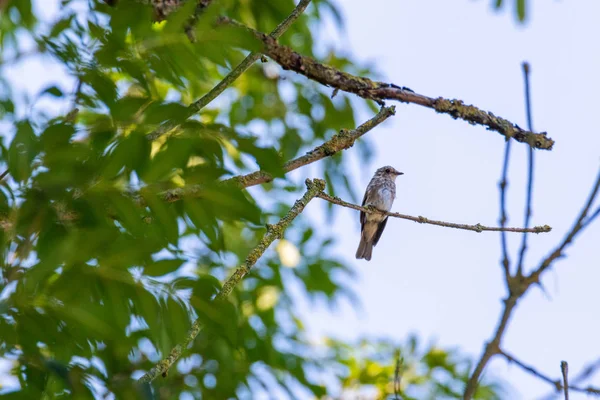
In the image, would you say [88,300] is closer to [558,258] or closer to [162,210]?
[162,210]

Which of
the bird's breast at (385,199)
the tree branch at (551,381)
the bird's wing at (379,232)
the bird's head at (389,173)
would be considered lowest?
the tree branch at (551,381)

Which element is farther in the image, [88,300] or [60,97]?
[60,97]

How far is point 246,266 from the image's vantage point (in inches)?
109

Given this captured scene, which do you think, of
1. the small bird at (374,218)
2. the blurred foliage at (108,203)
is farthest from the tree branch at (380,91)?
the small bird at (374,218)

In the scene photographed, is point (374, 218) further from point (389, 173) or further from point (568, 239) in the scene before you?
point (568, 239)

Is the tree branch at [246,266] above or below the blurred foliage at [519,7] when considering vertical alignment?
below

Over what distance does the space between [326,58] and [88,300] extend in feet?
15.5

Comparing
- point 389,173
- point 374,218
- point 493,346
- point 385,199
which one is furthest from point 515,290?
point 389,173

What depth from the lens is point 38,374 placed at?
180 cm

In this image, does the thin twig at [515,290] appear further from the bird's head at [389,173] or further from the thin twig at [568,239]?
the bird's head at [389,173]

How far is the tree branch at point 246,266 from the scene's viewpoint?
214 cm

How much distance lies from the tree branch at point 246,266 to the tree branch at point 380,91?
73 cm

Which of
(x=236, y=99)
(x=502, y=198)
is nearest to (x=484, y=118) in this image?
(x=502, y=198)

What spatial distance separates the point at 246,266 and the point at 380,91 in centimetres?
82
